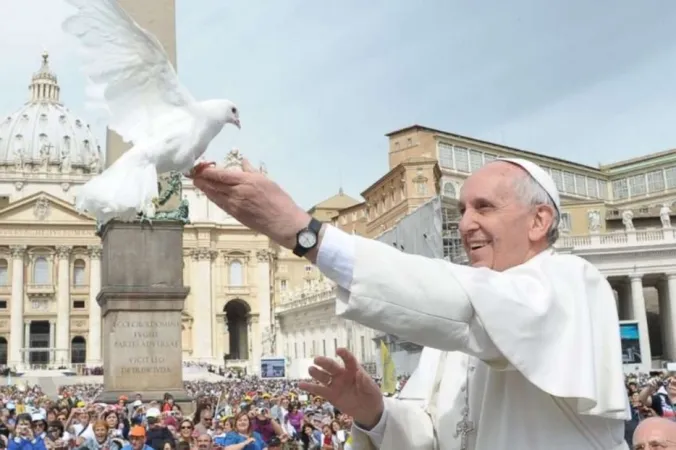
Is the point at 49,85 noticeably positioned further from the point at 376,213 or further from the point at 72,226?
the point at 376,213

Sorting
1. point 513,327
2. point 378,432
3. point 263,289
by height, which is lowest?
point 378,432

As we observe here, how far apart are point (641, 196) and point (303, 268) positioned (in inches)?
1437

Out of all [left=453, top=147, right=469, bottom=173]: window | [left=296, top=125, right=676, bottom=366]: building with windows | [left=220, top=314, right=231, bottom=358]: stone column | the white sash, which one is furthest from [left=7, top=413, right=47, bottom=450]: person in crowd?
Result: [left=220, top=314, right=231, bottom=358]: stone column

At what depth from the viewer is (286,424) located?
43.1 ft

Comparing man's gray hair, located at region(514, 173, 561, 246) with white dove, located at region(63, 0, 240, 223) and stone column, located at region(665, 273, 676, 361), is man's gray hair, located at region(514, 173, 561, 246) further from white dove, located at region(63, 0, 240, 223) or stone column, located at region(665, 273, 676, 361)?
stone column, located at region(665, 273, 676, 361)

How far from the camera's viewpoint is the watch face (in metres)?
1.68

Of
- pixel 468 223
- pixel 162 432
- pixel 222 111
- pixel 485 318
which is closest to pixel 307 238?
pixel 485 318

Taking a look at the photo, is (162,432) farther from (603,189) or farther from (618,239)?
(603,189)

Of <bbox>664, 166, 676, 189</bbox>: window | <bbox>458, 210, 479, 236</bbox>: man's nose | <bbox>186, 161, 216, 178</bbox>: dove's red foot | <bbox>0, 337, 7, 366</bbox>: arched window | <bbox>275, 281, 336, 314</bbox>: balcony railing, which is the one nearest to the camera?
<bbox>186, 161, 216, 178</bbox>: dove's red foot

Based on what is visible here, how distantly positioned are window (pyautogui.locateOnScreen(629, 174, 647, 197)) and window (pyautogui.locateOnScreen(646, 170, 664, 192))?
511 mm

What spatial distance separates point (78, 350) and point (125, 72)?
86513 millimetres

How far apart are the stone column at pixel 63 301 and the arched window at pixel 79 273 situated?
1.10 meters

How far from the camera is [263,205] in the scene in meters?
1.72

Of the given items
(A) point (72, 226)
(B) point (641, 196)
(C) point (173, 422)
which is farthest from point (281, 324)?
(C) point (173, 422)
